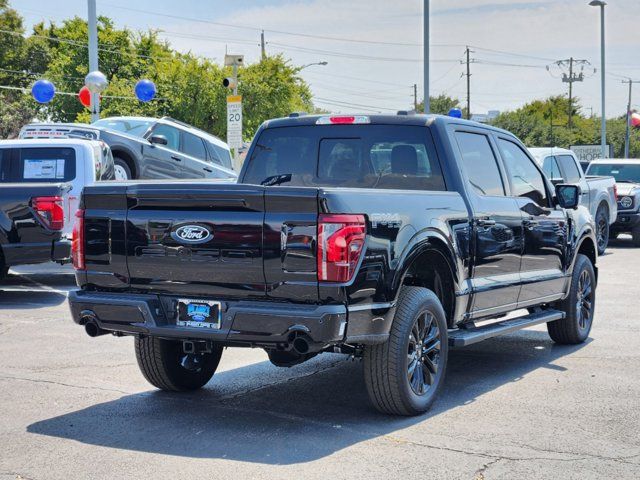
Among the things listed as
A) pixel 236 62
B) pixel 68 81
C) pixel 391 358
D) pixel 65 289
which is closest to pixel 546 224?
pixel 391 358

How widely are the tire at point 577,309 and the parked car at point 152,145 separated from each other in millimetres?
10257

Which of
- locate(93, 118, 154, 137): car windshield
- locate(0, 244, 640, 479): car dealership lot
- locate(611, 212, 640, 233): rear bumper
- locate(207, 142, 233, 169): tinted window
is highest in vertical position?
locate(93, 118, 154, 137): car windshield

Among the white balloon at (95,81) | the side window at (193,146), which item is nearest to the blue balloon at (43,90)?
the white balloon at (95,81)

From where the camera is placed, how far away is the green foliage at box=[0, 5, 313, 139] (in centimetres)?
5025

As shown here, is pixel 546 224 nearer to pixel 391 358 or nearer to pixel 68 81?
pixel 391 358

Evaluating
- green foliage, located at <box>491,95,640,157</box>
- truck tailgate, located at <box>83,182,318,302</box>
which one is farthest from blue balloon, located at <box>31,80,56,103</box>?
green foliage, located at <box>491,95,640,157</box>

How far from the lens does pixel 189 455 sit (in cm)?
543

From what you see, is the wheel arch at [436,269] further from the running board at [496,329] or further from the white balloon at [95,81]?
the white balloon at [95,81]

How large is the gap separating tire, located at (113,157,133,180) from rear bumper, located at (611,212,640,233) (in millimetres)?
10283

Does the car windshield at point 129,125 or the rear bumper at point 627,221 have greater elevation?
the car windshield at point 129,125

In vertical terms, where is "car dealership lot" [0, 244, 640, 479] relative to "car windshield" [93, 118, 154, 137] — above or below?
below

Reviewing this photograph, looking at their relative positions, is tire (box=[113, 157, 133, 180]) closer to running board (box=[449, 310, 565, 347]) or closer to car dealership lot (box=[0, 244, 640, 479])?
car dealership lot (box=[0, 244, 640, 479])

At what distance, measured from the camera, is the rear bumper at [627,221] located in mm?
21031

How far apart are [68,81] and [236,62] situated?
3871cm
